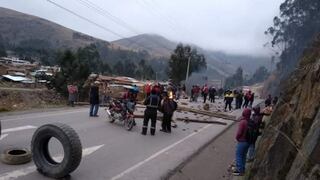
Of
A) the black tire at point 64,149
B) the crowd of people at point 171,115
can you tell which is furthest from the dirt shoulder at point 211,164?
the black tire at point 64,149

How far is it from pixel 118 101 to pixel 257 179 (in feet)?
35.0

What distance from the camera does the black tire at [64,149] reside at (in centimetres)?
903

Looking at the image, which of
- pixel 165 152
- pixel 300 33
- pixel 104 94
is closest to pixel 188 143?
pixel 165 152

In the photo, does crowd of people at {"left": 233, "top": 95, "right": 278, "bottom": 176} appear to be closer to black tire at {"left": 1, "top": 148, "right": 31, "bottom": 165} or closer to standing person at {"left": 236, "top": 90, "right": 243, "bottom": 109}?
black tire at {"left": 1, "top": 148, "right": 31, "bottom": 165}

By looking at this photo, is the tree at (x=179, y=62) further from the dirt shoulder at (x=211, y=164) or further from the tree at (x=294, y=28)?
the dirt shoulder at (x=211, y=164)

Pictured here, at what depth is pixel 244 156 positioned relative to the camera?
36.7 feet

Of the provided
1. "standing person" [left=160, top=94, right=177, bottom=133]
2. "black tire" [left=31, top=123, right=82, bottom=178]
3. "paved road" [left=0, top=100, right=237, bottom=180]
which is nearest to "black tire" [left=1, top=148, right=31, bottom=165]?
"paved road" [left=0, top=100, right=237, bottom=180]

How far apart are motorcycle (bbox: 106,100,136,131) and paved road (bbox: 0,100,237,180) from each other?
295 millimetres

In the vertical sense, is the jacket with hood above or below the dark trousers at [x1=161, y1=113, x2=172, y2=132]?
above

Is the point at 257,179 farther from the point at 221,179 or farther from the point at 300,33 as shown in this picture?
the point at 300,33

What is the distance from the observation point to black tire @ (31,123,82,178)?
903cm

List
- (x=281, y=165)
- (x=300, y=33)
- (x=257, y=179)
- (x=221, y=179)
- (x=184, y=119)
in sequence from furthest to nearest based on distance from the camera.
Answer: (x=300, y=33), (x=184, y=119), (x=221, y=179), (x=257, y=179), (x=281, y=165)

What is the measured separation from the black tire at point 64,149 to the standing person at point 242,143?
406cm

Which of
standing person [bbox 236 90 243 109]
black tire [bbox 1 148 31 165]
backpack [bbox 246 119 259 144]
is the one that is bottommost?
black tire [bbox 1 148 31 165]
